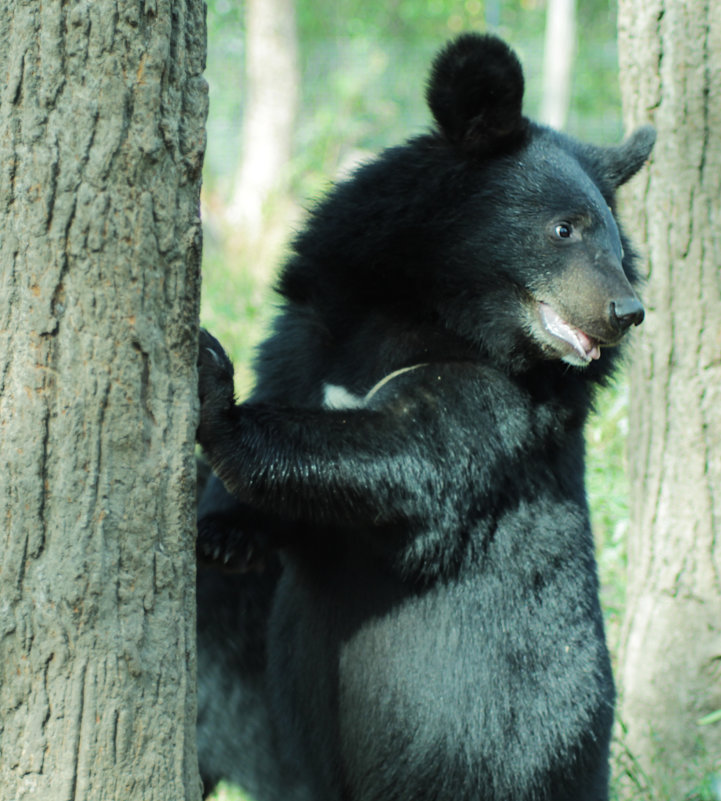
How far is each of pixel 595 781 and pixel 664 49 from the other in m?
2.91

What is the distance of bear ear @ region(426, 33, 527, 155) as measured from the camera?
334cm

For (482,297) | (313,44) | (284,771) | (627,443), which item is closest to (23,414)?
(482,297)

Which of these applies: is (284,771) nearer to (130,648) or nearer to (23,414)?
(130,648)

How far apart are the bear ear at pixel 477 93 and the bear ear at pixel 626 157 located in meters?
0.44

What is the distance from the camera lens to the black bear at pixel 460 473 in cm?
319

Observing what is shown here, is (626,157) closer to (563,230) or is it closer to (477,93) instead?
(563,230)

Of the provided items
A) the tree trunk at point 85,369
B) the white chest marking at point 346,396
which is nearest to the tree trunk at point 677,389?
the white chest marking at point 346,396

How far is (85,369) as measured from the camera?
2.19 meters

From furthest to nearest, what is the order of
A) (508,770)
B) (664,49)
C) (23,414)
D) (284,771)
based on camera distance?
1. (664,49)
2. (284,771)
3. (508,770)
4. (23,414)

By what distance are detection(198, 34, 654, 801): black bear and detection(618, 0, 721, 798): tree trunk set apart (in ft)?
3.12

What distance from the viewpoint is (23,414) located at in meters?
2.18

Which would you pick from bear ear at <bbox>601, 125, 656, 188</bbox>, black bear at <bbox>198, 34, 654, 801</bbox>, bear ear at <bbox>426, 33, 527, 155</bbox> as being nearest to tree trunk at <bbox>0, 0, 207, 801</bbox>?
black bear at <bbox>198, 34, 654, 801</bbox>

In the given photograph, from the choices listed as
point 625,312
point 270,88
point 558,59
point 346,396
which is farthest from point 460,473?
point 558,59

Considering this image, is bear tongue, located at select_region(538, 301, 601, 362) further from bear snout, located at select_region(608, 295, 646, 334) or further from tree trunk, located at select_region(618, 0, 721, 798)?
tree trunk, located at select_region(618, 0, 721, 798)
